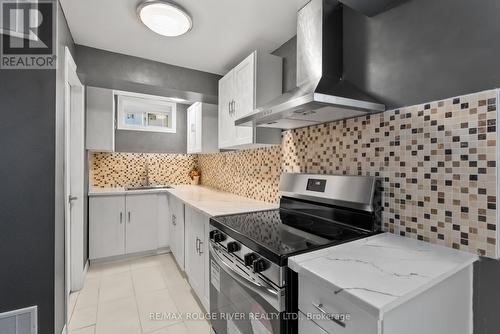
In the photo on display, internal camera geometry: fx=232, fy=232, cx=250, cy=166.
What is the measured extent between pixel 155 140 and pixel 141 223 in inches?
55.8

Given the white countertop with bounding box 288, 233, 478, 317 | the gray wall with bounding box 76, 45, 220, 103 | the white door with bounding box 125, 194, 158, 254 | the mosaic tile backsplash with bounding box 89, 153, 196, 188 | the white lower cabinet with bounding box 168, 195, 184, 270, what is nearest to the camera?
the white countertop with bounding box 288, 233, 478, 317

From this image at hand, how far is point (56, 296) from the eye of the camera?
4.85 ft

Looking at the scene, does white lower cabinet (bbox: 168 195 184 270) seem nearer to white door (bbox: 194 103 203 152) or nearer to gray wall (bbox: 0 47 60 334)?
white door (bbox: 194 103 203 152)

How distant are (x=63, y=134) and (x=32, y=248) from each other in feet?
2.42

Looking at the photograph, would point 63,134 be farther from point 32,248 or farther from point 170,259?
point 170,259

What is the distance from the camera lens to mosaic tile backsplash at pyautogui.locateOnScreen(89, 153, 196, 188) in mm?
3465

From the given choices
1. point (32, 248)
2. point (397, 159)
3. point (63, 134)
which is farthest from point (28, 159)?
point (397, 159)

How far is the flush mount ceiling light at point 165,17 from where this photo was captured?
1522 millimetres

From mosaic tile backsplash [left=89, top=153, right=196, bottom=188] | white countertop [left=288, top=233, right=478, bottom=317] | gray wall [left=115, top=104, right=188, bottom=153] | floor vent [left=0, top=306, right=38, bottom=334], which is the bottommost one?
floor vent [left=0, top=306, right=38, bottom=334]

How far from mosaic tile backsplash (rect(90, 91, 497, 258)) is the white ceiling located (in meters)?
0.88

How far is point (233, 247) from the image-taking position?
1.28 m

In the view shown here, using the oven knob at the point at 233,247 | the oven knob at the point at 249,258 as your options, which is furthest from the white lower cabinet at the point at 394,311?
the oven knob at the point at 233,247

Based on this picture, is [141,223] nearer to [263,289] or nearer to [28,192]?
[28,192]

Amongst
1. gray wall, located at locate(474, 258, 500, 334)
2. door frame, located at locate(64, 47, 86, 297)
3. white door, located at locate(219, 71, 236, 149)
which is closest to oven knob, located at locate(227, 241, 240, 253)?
gray wall, located at locate(474, 258, 500, 334)
